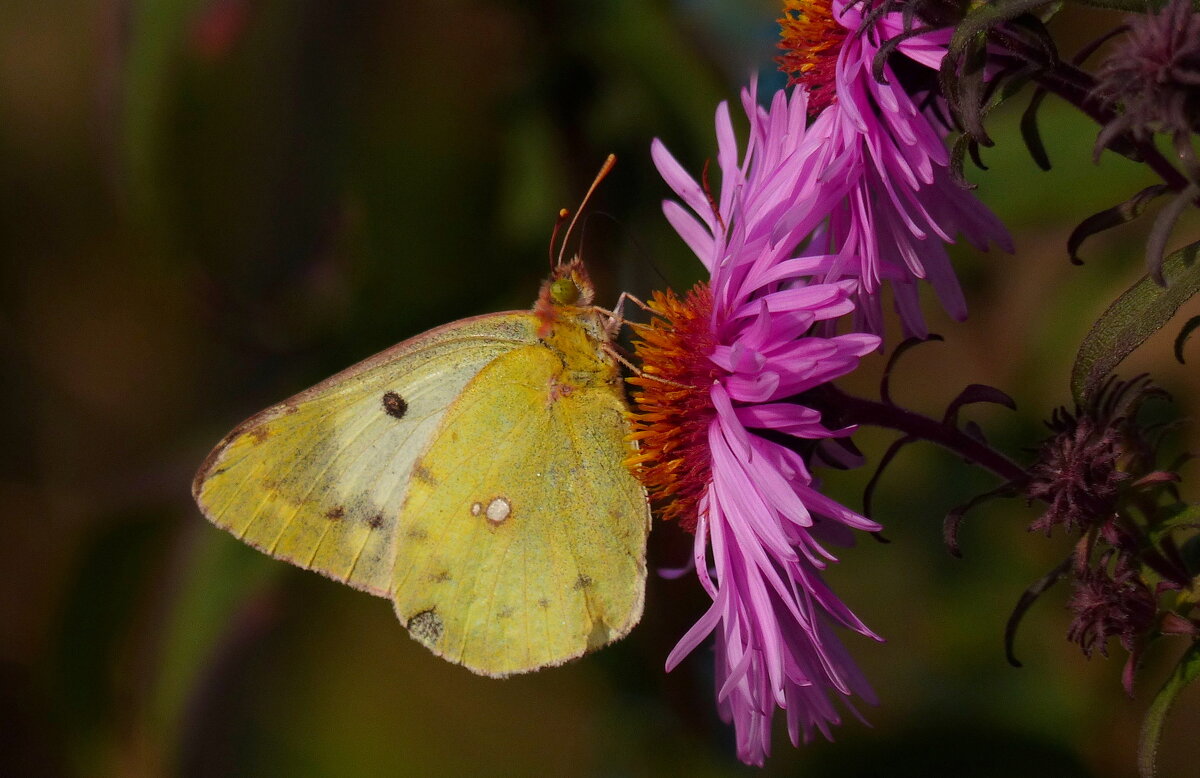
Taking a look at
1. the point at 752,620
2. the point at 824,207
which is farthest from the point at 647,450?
the point at 824,207

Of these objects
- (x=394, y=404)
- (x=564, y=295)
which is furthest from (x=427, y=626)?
(x=564, y=295)

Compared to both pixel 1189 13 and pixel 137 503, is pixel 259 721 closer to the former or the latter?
pixel 137 503

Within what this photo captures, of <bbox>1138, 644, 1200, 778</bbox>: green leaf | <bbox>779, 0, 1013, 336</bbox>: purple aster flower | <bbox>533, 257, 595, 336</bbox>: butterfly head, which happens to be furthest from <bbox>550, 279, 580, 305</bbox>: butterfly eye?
<bbox>1138, 644, 1200, 778</bbox>: green leaf

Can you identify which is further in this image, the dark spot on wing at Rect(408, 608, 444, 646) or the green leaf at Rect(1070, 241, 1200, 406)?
the dark spot on wing at Rect(408, 608, 444, 646)

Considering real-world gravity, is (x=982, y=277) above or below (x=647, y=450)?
below

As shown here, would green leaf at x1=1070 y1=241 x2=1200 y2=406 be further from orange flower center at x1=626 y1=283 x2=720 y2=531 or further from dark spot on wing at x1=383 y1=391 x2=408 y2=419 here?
dark spot on wing at x1=383 y1=391 x2=408 y2=419

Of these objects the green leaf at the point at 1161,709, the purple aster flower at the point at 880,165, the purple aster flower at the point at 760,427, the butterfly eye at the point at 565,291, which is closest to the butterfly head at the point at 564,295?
the butterfly eye at the point at 565,291
